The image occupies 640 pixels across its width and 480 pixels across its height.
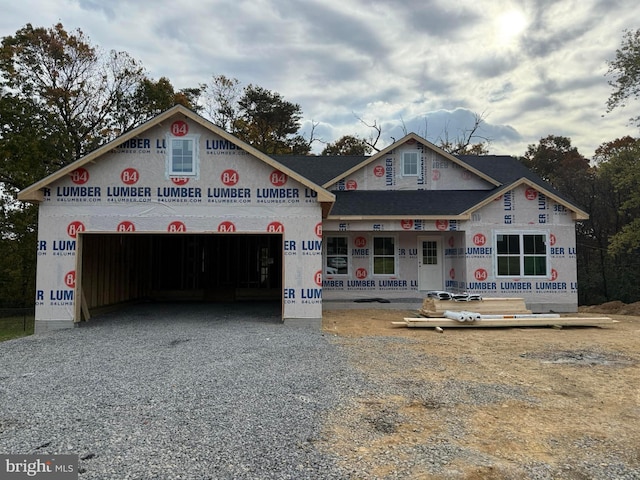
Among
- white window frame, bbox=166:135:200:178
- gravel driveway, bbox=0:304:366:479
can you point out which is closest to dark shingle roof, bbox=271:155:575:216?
white window frame, bbox=166:135:200:178

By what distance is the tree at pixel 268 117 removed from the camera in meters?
30.9

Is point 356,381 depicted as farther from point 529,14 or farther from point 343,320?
point 529,14

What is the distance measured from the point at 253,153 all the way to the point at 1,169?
1376 cm

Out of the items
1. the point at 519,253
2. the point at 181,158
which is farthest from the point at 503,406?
the point at 519,253

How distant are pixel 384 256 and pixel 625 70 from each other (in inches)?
544

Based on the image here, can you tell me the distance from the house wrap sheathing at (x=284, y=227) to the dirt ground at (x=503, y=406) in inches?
166

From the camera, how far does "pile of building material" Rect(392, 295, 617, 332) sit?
422 inches

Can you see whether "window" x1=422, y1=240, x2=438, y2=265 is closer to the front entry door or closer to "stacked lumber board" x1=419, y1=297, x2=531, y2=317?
the front entry door

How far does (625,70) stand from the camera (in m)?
17.6

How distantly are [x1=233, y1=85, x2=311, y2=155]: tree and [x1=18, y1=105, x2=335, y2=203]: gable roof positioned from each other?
66.2 ft

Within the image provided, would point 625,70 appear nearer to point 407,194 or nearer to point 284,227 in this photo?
point 407,194

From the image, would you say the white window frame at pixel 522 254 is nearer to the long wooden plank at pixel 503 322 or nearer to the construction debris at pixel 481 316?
the construction debris at pixel 481 316

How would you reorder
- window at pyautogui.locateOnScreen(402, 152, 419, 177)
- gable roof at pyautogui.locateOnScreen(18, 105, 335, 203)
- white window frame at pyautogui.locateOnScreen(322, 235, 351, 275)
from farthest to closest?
window at pyautogui.locateOnScreen(402, 152, 419, 177), white window frame at pyautogui.locateOnScreen(322, 235, 351, 275), gable roof at pyautogui.locateOnScreen(18, 105, 335, 203)

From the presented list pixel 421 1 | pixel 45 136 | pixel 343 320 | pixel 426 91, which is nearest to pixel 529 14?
pixel 421 1
